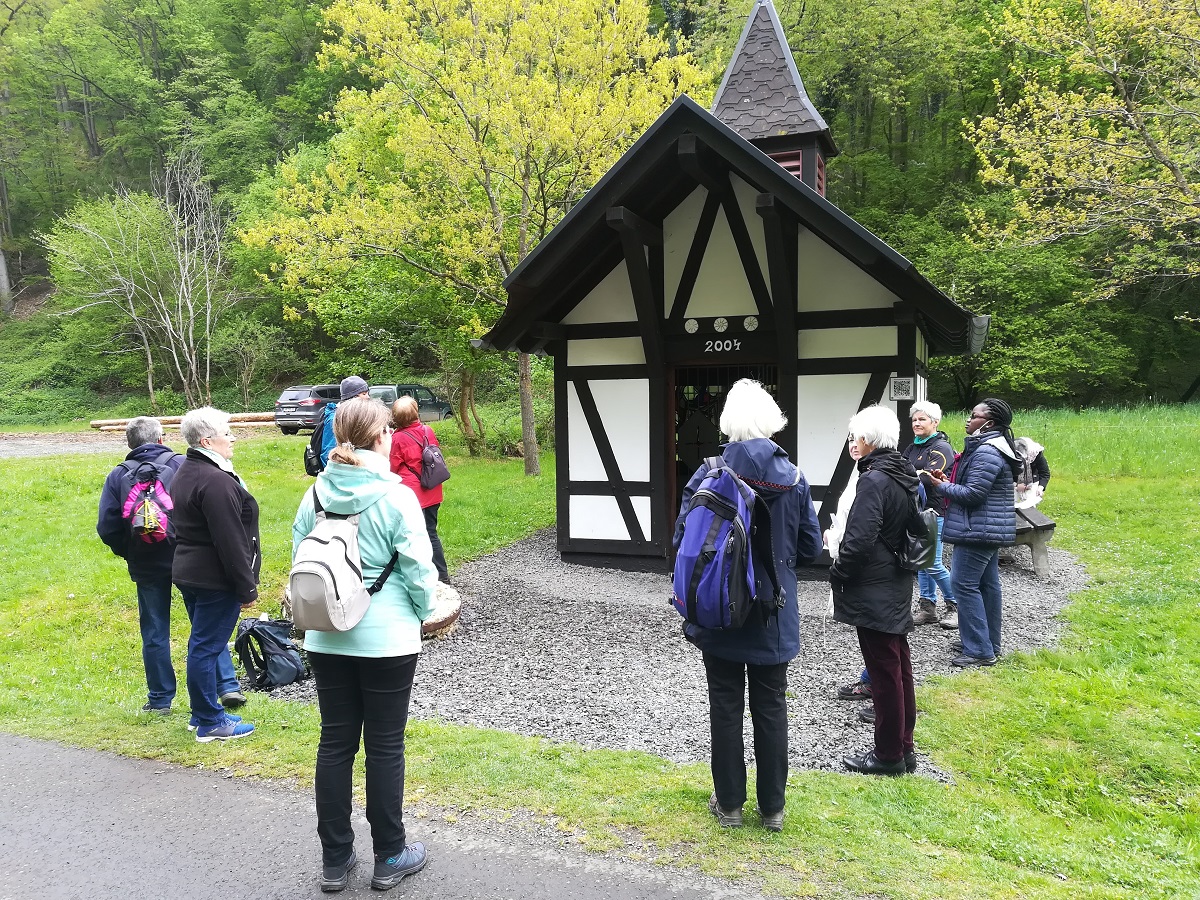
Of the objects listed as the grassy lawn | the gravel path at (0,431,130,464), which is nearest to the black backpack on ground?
the grassy lawn

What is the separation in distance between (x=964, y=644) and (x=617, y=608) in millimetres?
2985

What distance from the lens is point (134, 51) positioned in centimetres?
4062

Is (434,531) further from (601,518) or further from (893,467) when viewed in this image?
(893,467)

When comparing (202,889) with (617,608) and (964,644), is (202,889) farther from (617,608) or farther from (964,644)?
(964,644)

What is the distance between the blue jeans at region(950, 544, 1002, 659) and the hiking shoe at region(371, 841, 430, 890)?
13.1 feet

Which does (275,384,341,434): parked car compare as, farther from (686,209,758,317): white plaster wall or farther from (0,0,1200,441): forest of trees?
(686,209,758,317): white plaster wall

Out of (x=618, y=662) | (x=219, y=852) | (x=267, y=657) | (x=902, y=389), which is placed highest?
(x=902, y=389)

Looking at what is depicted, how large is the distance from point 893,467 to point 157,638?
441cm

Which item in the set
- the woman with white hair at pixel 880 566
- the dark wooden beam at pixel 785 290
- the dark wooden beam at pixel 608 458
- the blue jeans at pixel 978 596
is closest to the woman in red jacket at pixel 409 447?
the dark wooden beam at pixel 608 458

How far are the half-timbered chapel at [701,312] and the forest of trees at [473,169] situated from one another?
4.86m

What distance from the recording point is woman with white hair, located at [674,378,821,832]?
3076 mm

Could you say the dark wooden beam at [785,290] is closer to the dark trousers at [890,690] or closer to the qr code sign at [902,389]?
the qr code sign at [902,389]

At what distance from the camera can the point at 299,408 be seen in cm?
2098

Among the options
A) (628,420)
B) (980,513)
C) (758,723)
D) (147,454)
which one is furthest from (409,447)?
(980,513)
